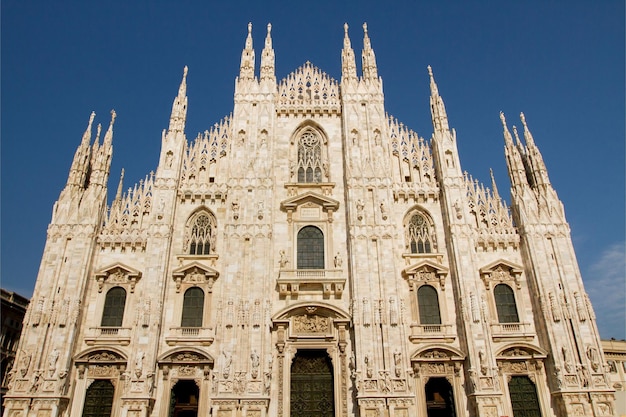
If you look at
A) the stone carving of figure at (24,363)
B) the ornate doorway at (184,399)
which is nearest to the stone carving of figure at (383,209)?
the ornate doorway at (184,399)

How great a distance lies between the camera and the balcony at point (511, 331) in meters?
21.7

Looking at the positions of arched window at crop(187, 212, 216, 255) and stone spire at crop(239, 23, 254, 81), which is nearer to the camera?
arched window at crop(187, 212, 216, 255)

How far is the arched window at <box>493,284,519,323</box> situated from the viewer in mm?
22469

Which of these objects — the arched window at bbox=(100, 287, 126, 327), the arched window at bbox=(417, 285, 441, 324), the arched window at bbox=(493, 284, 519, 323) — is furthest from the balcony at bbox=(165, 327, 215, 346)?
the arched window at bbox=(493, 284, 519, 323)

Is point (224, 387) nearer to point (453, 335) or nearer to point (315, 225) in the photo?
point (315, 225)

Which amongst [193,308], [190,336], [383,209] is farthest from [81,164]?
[383,209]

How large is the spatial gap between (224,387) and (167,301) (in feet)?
15.9

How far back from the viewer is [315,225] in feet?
79.9

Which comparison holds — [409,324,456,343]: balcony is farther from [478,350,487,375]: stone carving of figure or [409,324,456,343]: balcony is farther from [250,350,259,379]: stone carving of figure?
[250,350,259,379]: stone carving of figure

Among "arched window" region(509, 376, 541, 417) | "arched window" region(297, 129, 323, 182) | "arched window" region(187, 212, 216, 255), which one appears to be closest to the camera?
A: "arched window" region(509, 376, 541, 417)

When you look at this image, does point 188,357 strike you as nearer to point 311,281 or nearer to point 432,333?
point 311,281

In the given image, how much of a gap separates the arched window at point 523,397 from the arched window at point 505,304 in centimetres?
259

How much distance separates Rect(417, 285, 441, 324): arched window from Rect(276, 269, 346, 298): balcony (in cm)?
370

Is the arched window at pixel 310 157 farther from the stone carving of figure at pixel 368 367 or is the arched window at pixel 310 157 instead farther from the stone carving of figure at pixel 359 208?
the stone carving of figure at pixel 368 367
